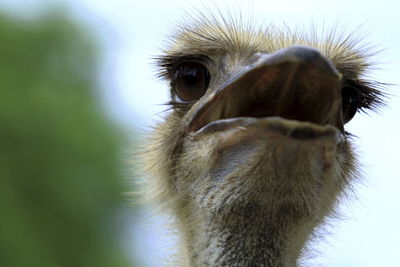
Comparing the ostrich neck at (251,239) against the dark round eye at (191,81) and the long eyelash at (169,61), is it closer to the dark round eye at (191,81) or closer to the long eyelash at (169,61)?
the dark round eye at (191,81)

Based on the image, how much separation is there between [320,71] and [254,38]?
0.80 m

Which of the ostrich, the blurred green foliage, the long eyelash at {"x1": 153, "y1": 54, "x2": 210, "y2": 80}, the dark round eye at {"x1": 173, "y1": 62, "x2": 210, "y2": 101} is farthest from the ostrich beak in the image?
the blurred green foliage

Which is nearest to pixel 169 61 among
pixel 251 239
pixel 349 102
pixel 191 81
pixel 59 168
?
pixel 191 81

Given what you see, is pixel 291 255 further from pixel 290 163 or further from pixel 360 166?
pixel 360 166

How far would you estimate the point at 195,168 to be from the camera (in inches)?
105

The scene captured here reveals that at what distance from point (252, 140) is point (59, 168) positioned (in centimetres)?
1366

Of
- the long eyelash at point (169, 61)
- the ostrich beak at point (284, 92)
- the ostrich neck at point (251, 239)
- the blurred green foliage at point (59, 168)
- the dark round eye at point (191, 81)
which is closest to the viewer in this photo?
the ostrich beak at point (284, 92)

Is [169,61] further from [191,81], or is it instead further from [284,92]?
[284,92]

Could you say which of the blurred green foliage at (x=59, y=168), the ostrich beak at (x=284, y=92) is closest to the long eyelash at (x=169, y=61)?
the ostrich beak at (x=284, y=92)

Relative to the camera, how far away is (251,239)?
2.58m

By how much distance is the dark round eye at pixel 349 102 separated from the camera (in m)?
2.93

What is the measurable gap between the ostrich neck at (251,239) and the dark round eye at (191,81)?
0.44 m

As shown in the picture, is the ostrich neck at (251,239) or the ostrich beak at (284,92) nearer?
the ostrich beak at (284,92)

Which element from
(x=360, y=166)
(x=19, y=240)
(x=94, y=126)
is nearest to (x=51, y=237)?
(x=19, y=240)
